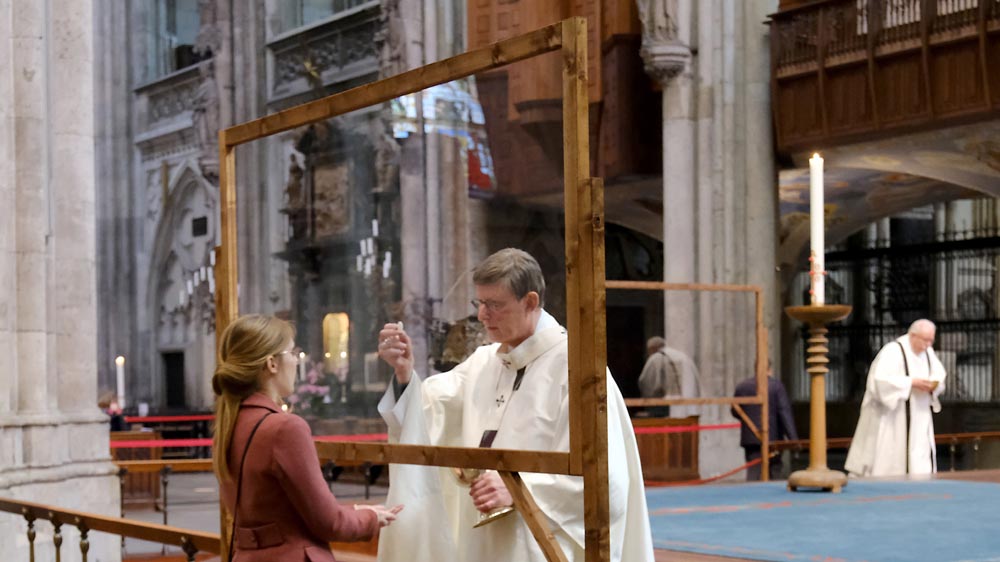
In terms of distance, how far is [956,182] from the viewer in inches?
589

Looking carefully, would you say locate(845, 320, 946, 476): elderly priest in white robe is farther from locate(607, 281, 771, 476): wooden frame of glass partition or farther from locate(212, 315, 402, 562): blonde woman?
locate(212, 315, 402, 562): blonde woman

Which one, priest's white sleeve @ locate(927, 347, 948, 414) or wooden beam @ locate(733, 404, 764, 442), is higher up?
priest's white sleeve @ locate(927, 347, 948, 414)

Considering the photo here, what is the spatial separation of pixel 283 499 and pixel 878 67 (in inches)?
431

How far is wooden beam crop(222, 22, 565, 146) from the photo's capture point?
9.50 feet

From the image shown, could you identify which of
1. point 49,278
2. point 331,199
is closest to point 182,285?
point 49,278

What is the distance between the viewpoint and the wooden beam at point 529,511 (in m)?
3.02

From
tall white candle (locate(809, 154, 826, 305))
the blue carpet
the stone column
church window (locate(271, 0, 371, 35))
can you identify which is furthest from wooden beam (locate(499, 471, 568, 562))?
church window (locate(271, 0, 371, 35))

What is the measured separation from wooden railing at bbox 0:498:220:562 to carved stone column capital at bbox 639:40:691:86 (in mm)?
9860

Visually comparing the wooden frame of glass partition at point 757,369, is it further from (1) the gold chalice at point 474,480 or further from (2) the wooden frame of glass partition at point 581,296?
(2) the wooden frame of glass partition at point 581,296

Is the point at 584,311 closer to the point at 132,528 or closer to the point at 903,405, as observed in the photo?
the point at 132,528

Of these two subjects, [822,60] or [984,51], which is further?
[822,60]

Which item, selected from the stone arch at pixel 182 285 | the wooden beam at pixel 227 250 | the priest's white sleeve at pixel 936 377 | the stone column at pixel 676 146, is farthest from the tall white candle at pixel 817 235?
the stone arch at pixel 182 285

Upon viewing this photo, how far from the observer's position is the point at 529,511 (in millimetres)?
3039

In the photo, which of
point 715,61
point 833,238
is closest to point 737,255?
point 715,61
